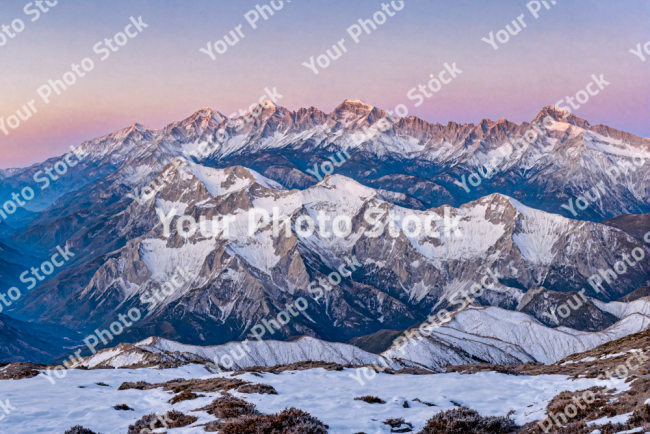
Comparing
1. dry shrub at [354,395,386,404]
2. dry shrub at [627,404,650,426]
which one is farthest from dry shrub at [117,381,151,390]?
dry shrub at [627,404,650,426]

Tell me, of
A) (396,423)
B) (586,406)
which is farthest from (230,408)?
(586,406)

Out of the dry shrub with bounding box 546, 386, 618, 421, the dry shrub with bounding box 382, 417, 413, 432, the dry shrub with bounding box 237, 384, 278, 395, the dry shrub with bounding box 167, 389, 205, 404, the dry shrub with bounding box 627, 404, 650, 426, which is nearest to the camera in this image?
the dry shrub with bounding box 627, 404, 650, 426

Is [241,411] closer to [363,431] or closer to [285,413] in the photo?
[285,413]

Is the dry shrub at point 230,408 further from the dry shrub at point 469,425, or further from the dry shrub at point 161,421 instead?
the dry shrub at point 469,425

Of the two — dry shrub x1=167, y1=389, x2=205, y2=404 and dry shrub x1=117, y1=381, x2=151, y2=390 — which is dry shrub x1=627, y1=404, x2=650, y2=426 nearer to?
dry shrub x1=167, y1=389, x2=205, y2=404

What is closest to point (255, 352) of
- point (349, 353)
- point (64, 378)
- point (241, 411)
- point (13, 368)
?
point (349, 353)
